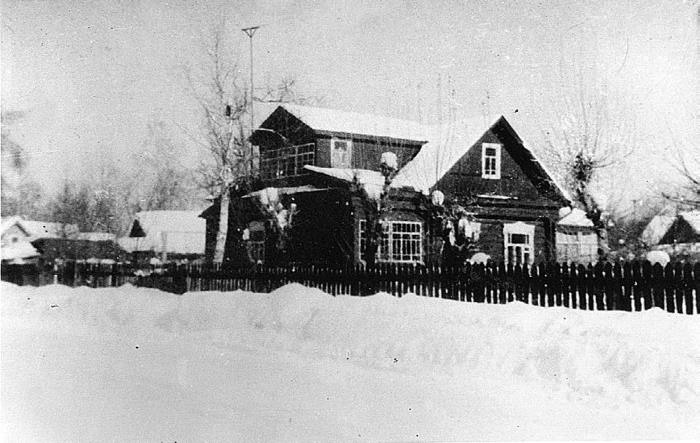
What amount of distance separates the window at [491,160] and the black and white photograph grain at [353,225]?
63 millimetres

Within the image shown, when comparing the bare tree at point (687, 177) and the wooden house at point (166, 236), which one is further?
→ the wooden house at point (166, 236)

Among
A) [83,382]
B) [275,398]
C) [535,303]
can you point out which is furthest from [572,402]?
[83,382]

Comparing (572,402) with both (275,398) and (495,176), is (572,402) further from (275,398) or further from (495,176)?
(495,176)

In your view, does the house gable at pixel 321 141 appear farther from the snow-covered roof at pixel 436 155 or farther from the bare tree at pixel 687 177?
the bare tree at pixel 687 177

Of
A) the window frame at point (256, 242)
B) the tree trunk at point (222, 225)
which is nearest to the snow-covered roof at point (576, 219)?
the window frame at point (256, 242)

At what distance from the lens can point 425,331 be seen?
505cm

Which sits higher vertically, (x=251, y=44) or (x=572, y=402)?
(x=251, y=44)

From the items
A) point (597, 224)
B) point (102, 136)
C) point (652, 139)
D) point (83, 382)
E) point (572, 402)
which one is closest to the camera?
point (572, 402)

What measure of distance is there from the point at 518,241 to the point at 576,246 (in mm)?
650

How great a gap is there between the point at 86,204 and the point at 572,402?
494cm

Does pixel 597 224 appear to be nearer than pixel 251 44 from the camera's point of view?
No

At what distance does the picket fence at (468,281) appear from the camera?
16.6ft

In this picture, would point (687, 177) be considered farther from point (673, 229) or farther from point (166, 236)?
point (166, 236)

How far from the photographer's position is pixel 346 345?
5207 millimetres
